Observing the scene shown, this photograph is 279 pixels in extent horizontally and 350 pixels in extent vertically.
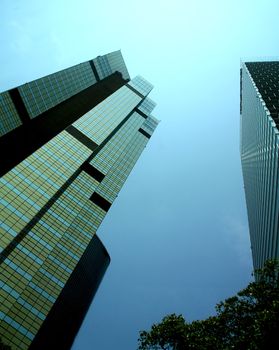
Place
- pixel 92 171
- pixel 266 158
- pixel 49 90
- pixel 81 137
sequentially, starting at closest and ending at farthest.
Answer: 1. pixel 266 158
2. pixel 81 137
3. pixel 92 171
4. pixel 49 90

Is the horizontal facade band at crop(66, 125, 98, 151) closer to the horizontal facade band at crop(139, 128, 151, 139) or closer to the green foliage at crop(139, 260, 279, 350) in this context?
the horizontal facade band at crop(139, 128, 151, 139)

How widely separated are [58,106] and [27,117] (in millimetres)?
22490

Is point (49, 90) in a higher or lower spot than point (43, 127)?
higher

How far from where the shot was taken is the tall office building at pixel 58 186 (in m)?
54.9

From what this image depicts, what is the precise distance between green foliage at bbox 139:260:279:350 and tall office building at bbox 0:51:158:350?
30.1m

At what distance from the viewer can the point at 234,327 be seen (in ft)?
81.9

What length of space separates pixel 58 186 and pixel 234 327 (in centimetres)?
5415

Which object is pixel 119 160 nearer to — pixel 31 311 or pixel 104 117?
pixel 104 117

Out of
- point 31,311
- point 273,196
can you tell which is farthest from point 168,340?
point 273,196

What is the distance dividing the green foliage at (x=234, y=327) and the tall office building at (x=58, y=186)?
30.1m

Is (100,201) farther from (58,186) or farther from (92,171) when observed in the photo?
(58,186)

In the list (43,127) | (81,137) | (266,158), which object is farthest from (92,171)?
(266,158)

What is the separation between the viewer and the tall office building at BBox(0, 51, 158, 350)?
5494 centimetres

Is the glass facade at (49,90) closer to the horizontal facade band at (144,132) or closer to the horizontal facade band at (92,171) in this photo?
the horizontal facade band at (92,171)
